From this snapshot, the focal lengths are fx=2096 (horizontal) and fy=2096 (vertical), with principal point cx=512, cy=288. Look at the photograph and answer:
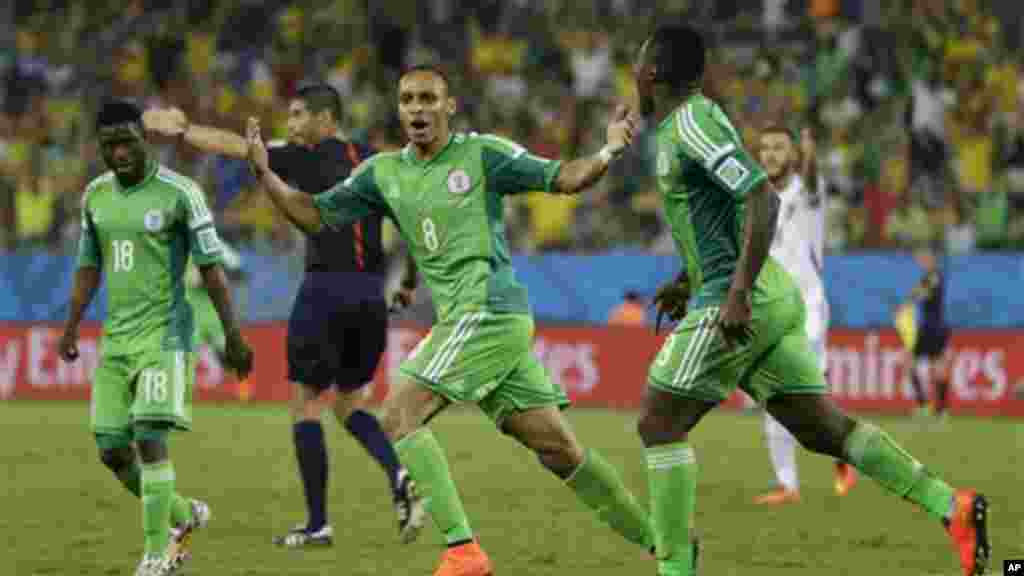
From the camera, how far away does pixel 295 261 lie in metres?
27.7

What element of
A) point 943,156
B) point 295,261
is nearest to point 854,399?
point 943,156

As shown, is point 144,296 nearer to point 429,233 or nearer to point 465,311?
point 429,233

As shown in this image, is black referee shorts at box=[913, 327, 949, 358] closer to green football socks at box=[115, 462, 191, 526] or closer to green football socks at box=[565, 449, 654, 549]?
green football socks at box=[115, 462, 191, 526]

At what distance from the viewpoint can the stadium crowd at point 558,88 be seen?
2697 cm

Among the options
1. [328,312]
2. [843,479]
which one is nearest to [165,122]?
[328,312]

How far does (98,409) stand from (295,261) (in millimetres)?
17021

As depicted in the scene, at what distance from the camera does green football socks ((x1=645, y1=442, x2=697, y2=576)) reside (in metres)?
8.99

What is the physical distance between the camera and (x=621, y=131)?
31.5 feet

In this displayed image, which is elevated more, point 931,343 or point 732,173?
point 732,173

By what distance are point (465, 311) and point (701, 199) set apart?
1438 millimetres

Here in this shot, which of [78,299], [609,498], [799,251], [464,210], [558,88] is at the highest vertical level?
[558,88]

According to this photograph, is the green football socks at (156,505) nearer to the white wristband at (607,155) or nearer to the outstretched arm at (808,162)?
the white wristband at (607,155)

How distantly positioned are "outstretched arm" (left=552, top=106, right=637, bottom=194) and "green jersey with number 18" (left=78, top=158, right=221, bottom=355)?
7.18 feet

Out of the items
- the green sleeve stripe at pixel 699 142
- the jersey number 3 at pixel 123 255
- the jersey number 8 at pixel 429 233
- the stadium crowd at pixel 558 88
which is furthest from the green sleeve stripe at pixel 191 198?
the stadium crowd at pixel 558 88
